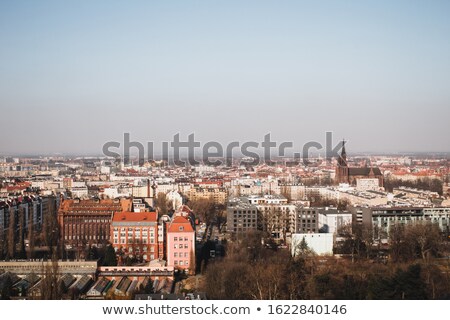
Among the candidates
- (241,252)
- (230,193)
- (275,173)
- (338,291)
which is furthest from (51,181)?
(338,291)

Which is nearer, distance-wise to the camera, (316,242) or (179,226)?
(179,226)

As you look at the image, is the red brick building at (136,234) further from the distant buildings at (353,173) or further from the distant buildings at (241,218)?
the distant buildings at (353,173)

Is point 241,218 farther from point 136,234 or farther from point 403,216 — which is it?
point 403,216

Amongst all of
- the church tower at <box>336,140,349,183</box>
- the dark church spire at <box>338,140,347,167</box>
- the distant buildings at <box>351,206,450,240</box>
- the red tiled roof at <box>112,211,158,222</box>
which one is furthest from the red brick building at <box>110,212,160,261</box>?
the church tower at <box>336,140,349,183</box>

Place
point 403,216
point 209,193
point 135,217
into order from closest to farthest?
point 135,217 < point 403,216 < point 209,193

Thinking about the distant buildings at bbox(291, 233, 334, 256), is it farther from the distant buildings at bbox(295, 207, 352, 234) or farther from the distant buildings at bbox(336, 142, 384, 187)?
the distant buildings at bbox(336, 142, 384, 187)

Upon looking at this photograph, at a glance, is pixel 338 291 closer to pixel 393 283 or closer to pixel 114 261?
pixel 393 283

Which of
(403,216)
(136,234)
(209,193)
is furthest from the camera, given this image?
(209,193)

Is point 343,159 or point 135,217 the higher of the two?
point 343,159

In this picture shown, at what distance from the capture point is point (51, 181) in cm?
1158

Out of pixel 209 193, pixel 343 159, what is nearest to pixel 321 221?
pixel 209 193
